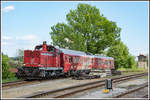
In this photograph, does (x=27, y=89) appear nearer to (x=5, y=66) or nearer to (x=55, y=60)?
(x=5, y=66)

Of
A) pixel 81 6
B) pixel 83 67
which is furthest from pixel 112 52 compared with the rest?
pixel 83 67

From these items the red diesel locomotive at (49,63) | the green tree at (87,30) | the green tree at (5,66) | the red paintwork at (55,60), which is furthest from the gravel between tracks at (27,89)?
the green tree at (87,30)

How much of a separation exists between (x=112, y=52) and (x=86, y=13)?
48.7 feet

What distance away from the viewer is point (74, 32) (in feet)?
109

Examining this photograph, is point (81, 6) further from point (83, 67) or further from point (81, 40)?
point (83, 67)

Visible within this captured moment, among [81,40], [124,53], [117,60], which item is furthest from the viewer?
[124,53]

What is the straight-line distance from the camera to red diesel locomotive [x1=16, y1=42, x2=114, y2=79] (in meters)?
16.8

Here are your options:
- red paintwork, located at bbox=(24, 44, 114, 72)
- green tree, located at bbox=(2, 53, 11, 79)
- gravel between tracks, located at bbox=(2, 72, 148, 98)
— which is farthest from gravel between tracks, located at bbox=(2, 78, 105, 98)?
green tree, located at bbox=(2, 53, 11, 79)

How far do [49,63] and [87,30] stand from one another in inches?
642

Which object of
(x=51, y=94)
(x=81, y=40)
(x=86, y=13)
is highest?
(x=86, y=13)

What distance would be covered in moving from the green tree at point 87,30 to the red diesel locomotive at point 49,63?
10.5 metres

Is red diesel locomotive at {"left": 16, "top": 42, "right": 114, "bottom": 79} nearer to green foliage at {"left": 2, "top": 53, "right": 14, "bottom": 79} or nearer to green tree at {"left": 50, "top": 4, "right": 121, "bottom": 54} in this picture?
green foliage at {"left": 2, "top": 53, "right": 14, "bottom": 79}

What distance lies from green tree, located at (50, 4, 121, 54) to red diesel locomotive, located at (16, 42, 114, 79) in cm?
1052

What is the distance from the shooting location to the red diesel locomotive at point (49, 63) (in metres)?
16.8
